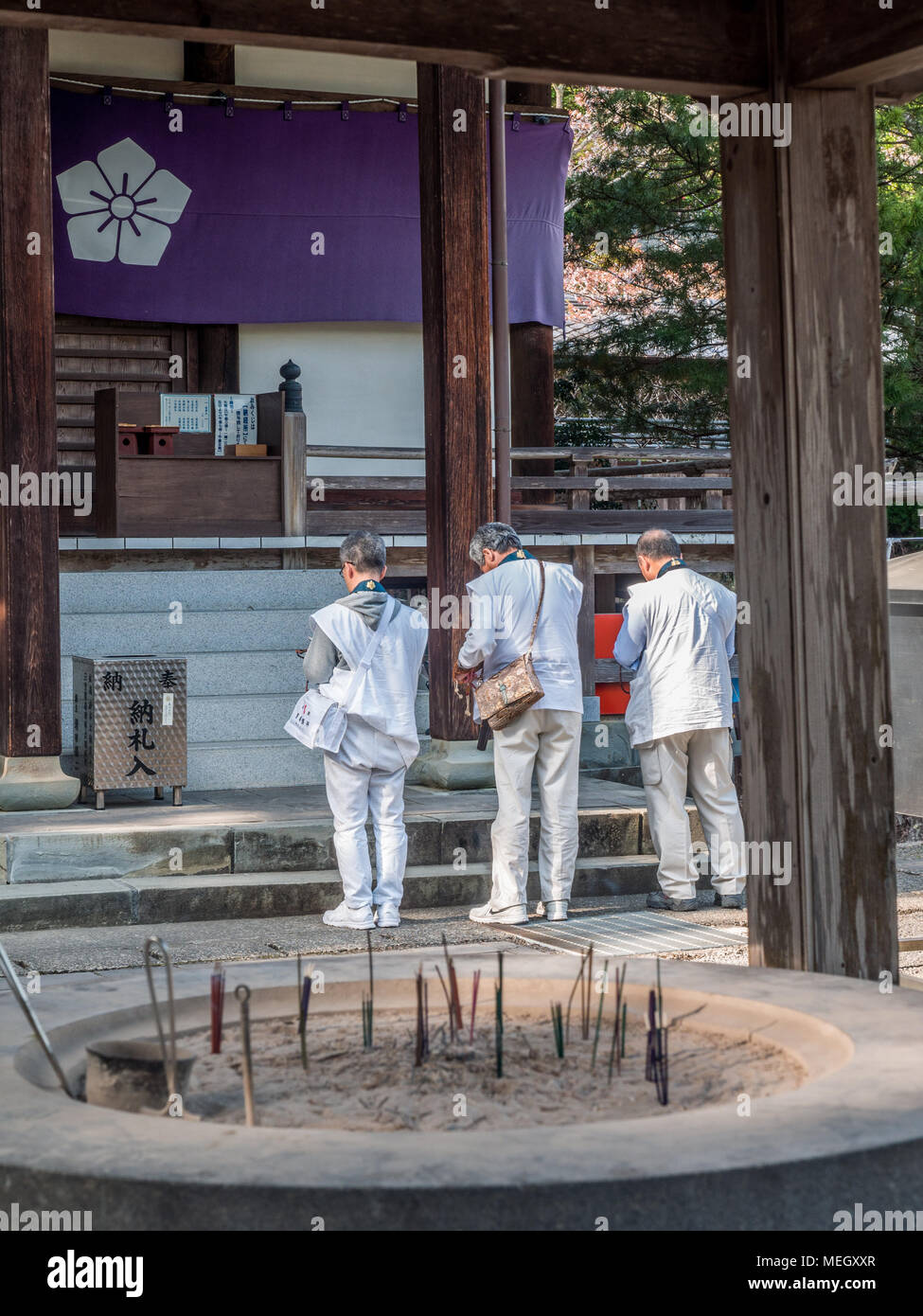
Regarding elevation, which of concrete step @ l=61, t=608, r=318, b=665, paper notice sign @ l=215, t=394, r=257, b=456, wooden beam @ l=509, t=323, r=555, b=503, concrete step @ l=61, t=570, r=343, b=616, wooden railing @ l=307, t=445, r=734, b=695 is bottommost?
concrete step @ l=61, t=608, r=318, b=665

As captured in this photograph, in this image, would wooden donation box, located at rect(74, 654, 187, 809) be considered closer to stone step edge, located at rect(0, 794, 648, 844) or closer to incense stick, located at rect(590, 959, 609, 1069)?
stone step edge, located at rect(0, 794, 648, 844)

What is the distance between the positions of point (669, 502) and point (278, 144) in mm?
7328

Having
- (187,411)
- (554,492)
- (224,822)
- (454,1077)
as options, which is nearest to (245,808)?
(224,822)

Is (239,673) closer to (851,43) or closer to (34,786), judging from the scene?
(34,786)

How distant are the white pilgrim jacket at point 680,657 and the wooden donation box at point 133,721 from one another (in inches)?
103

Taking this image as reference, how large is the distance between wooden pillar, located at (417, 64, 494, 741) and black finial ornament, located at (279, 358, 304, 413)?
2.97 m

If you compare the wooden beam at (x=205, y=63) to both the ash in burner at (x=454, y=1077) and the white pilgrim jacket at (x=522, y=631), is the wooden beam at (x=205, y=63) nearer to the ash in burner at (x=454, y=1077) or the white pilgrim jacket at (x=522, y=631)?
the white pilgrim jacket at (x=522, y=631)

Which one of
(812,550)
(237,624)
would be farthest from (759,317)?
(237,624)

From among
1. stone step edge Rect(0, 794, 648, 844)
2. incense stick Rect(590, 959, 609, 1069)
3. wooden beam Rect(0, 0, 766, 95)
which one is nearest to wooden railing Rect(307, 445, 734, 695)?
stone step edge Rect(0, 794, 648, 844)

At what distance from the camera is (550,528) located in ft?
42.1

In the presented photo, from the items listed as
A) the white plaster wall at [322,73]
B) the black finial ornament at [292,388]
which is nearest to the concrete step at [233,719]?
the black finial ornament at [292,388]

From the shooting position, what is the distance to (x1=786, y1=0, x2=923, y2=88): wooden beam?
440cm

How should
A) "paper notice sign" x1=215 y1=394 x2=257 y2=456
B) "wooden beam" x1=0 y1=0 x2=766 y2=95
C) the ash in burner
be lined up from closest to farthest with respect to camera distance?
1. the ash in burner
2. "wooden beam" x1=0 y1=0 x2=766 y2=95
3. "paper notice sign" x1=215 y1=394 x2=257 y2=456

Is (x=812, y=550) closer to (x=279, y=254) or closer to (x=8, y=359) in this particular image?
(x=8, y=359)
